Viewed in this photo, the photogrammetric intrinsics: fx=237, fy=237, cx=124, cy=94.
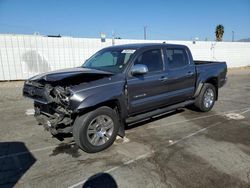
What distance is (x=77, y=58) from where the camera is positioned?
14688 millimetres

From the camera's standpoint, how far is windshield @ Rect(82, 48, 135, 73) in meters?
4.93

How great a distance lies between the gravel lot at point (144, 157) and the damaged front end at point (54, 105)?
50cm

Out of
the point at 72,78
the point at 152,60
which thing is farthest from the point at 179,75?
the point at 72,78

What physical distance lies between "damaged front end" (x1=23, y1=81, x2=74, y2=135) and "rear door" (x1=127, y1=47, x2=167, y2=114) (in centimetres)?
130

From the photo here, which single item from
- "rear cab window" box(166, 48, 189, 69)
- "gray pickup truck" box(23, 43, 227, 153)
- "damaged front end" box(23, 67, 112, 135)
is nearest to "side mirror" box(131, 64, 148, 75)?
"gray pickup truck" box(23, 43, 227, 153)

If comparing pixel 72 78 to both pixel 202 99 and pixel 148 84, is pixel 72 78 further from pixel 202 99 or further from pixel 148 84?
pixel 202 99

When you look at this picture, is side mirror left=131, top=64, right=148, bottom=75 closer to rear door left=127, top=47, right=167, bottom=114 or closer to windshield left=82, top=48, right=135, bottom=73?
rear door left=127, top=47, right=167, bottom=114

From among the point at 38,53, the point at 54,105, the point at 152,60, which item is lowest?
the point at 54,105

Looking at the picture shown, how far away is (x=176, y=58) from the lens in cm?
599

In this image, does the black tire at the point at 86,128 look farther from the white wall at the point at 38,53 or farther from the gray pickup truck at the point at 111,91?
the white wall at the point at 38,53

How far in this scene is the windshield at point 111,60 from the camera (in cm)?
493

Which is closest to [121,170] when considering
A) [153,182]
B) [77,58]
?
[153,182]

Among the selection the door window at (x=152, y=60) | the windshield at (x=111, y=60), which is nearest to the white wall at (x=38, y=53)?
the windshield at (x=111, y=60)

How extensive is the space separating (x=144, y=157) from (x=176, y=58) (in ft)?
9.59
